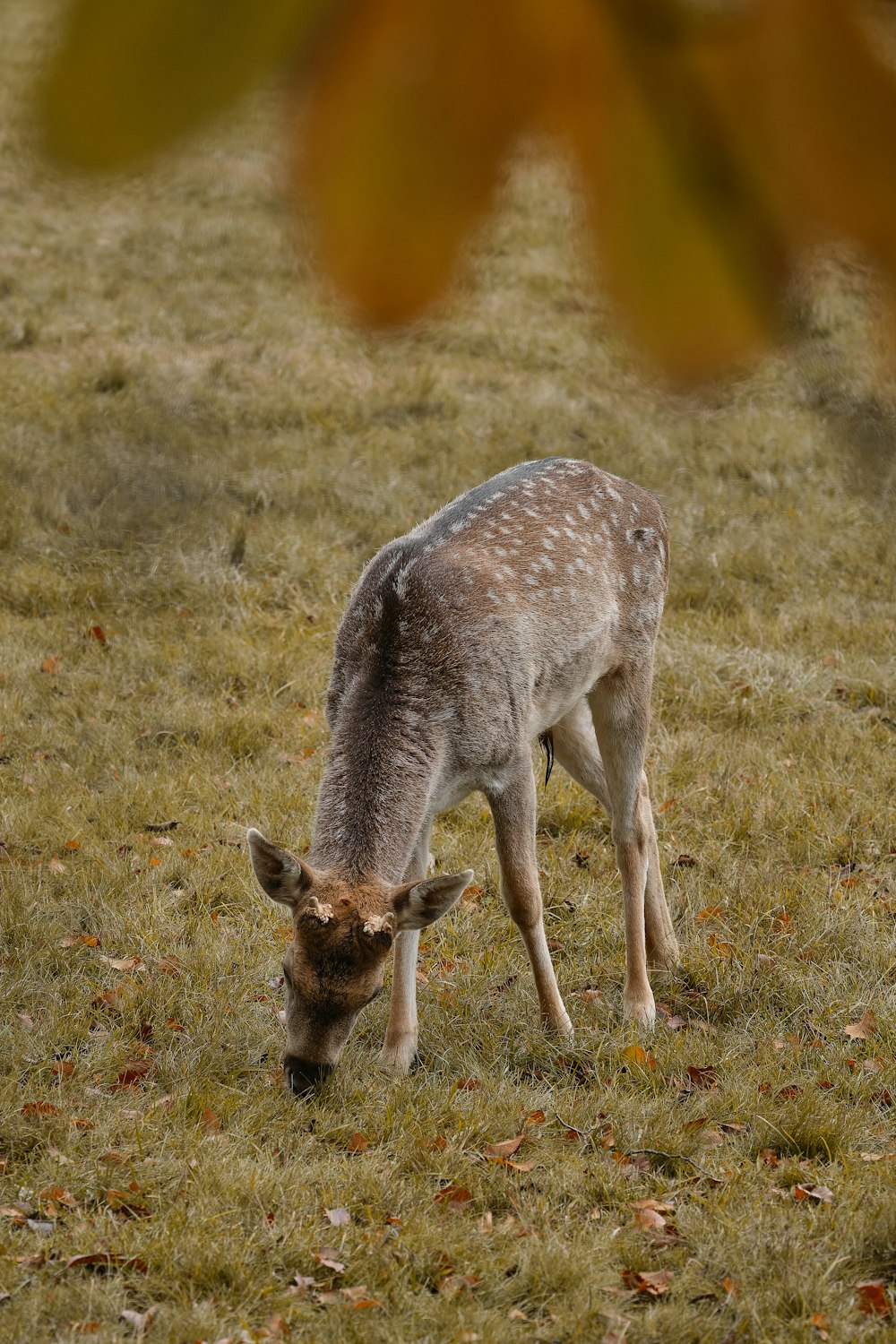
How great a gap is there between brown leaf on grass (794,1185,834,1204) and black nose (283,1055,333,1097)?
1.69m

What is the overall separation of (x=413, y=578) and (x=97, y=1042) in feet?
7.43

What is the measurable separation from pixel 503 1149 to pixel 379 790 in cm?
137

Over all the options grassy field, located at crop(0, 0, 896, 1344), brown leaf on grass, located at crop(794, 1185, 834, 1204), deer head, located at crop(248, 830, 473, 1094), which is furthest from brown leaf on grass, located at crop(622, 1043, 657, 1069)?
deer head, located at crop(248, 830, 473, 1094)

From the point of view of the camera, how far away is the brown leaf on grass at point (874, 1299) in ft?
13.9

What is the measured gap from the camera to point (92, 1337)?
156 inches

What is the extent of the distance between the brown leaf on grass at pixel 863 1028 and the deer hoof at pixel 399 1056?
5.97 feet

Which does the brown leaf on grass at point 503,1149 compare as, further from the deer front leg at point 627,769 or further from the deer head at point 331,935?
A: the deer front leg at point 627,769

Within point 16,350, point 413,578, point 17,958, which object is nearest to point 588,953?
point 413,578

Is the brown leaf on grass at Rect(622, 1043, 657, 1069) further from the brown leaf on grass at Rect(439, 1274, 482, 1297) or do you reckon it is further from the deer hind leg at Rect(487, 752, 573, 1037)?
the brown leaf on grass at Rect(439, 1274, 482, 1297)

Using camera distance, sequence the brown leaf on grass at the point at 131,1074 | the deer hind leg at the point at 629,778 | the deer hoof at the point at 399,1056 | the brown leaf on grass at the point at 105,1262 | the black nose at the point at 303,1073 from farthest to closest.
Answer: the deer hind leg at the point at 629,778
the deer hoof at the point at 399,1056
the brown leaf on grass at the point at 131,1074
the black nose at the point at 303,1073
the brown leaf on grass at the point at 105,1262

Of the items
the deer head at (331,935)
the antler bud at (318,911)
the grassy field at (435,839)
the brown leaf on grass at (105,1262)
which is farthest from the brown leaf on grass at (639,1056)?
the brown leaf on grass at (105,1262)

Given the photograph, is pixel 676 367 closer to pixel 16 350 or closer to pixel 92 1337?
pixel 16 350

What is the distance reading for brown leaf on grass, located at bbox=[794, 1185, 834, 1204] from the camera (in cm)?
477

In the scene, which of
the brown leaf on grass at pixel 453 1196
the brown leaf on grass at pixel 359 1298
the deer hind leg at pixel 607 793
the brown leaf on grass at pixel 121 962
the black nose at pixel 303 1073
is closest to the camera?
the brown leaf on grass at pixel 359 1298
